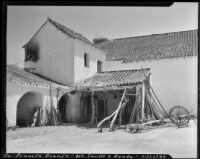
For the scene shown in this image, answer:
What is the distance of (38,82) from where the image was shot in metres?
13.8

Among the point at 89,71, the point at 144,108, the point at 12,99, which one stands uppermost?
the point at 89,71

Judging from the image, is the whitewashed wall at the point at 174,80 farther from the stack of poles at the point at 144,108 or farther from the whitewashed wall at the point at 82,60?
the whitewashed wall at the point at 82,60

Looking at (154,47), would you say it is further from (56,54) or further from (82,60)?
(56,54)

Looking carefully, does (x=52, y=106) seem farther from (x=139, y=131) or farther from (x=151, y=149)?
(x=151, y=149)

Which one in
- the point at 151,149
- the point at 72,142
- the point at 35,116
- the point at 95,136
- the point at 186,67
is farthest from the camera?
the point at 186,67

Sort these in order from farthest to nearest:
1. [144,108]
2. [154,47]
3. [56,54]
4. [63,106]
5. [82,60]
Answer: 1. [154,47]
2. [82,60]
3. [63,106]
4. [56,54]
5. [144,108]

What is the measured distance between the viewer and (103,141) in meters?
10.5

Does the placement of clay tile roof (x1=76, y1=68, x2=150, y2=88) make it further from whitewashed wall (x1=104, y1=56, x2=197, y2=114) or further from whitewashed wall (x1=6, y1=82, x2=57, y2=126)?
whitewashed wall (x1=6, y1=82, x2=57, y2=126)

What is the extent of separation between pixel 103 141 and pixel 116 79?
5362 mm

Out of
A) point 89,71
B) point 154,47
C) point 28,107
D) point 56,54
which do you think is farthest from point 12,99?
point 154,47

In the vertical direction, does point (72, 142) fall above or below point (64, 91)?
below

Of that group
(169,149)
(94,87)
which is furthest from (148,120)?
(169,149)

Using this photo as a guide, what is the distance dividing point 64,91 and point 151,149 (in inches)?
284

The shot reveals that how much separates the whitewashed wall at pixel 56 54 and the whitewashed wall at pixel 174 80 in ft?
16.2
